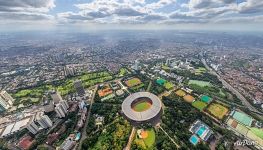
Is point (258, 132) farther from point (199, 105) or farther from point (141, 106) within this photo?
point (141, 106)

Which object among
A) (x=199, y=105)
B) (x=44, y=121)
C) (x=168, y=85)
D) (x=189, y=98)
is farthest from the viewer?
(x=168, y=85)

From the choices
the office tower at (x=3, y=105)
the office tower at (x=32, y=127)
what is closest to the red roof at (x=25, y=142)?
the office tower at (x=32, y=127)

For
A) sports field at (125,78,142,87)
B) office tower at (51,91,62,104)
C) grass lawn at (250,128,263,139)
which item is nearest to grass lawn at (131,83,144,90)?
sports field at (125,78,142,87)

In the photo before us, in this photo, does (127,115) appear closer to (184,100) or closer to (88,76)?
(184,100)

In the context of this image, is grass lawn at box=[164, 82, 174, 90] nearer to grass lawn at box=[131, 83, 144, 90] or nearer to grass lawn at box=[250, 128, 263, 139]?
grass lawn at box=[131, 83, 144, 90]

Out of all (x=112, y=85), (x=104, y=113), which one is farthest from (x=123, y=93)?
(x=104, y=113)

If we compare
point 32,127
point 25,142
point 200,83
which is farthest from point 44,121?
point 200,83
